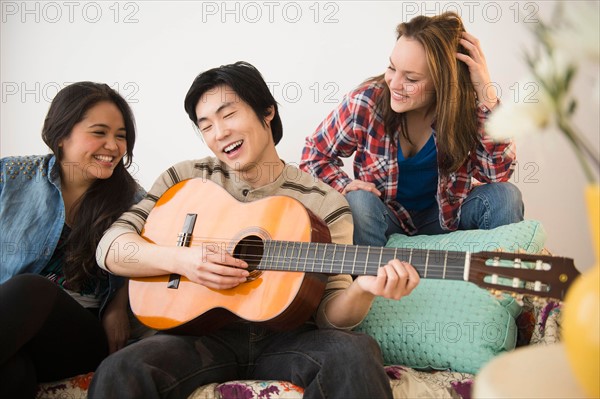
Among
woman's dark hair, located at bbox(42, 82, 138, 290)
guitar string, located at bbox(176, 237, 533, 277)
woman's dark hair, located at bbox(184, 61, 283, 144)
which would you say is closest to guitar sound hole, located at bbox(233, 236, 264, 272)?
guitar string, located at bbox(176, 237, 533, 277)

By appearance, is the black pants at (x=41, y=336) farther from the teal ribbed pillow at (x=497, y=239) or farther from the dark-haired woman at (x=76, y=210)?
the teal ribbed pillow at (x=497, y=239)

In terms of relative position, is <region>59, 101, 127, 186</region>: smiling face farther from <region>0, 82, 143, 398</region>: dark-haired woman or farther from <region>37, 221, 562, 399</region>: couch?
<region>37, 221, 562, 399</region>: couch

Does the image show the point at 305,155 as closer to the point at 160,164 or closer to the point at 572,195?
the point at 160,164

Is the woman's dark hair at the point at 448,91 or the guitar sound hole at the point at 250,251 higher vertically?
the woman's dark hair at the point at 448,91

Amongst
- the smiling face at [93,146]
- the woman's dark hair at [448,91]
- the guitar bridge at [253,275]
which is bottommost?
the guitar bridge at [253,275]

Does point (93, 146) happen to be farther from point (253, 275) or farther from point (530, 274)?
point (530, 274)

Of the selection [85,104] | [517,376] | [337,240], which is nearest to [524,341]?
[337,240]

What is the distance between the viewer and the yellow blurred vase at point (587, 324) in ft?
2.61

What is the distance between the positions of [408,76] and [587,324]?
4.37ft

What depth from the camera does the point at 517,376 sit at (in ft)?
2.98

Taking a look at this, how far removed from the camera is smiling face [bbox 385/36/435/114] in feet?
6.60

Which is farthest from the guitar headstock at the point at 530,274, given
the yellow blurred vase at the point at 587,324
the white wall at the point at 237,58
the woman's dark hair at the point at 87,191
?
the white wall at the point at 237,58

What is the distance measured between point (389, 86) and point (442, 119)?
186 mm

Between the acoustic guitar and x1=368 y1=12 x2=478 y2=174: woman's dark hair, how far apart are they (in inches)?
23.1
